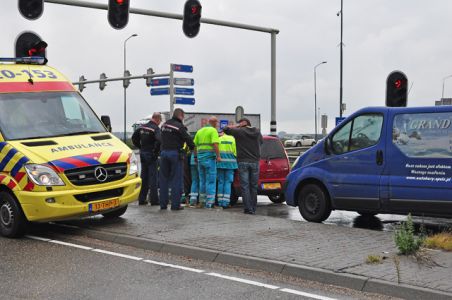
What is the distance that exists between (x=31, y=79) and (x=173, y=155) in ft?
9.56

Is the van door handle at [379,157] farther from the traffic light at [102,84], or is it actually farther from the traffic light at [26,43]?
the traffic light at [102,84]

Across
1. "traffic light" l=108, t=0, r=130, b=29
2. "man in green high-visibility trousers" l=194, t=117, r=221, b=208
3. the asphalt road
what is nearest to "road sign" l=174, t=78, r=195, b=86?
"traffic light" l=108, t=0, r=130, b=29

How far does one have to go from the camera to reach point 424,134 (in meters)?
9.27

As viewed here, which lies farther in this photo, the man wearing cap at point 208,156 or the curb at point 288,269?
the man wearing cap at point 208,156

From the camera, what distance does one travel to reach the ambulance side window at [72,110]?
32.9 ft

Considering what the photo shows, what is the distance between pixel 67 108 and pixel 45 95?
404 mm

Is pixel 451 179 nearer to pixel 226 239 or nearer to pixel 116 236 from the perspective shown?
pixel 226 239

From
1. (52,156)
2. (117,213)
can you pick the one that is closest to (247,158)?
(117,213)

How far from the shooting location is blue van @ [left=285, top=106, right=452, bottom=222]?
360 inches

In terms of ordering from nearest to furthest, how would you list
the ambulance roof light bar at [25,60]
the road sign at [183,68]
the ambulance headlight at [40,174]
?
1. the ambulance headlight at [40,174]
2. the ambulance roof light bar at [25,60]
3. the road sign at [183,68]

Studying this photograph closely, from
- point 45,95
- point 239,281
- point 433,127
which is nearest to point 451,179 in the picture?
point 433,127

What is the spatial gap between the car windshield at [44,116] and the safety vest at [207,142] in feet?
7.97

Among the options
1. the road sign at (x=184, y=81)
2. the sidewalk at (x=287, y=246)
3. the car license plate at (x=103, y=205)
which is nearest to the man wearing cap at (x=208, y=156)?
the sidewalk at (x=287, y=246)

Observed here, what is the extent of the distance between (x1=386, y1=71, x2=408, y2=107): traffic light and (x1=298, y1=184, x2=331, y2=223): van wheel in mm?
3767
